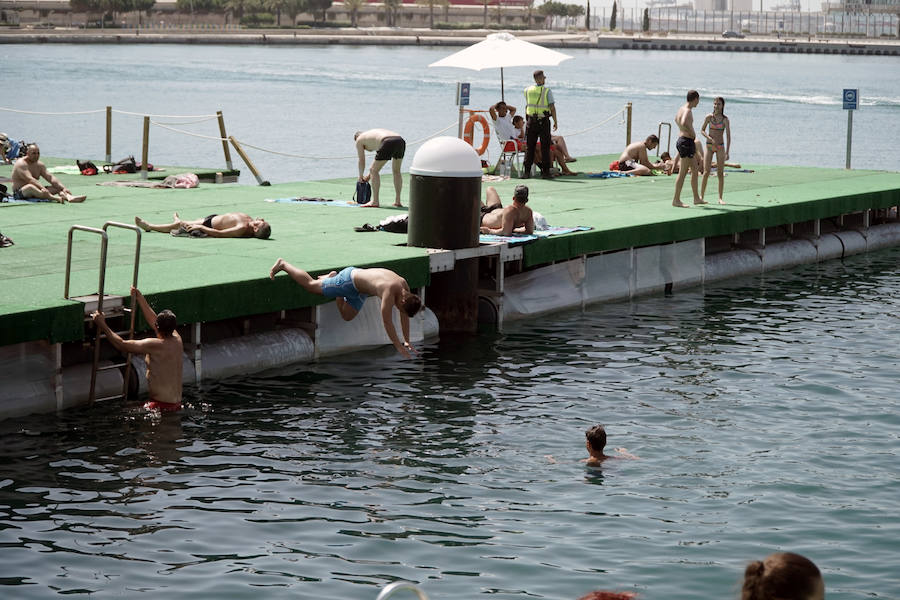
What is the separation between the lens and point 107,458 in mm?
11016

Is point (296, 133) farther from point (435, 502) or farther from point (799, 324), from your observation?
point (435, 502)

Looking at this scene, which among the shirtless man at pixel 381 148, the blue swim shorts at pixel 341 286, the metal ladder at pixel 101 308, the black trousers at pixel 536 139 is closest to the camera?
the metal ladder at pixel 101 308

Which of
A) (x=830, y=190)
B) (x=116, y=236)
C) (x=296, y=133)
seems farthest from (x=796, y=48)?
(x=116, y=236)

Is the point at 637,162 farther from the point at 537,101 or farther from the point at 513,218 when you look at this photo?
the point at 513,218

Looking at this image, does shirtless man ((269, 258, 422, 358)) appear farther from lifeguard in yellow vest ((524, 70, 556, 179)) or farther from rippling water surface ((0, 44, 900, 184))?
rippling water surface ((0, 44, 900, 184))

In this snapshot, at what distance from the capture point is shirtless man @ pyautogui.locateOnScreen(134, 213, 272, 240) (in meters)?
16.3

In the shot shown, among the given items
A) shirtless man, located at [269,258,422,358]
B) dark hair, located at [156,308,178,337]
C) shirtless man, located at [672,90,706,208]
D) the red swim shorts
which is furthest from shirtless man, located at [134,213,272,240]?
shirtless man, located at [672,90,706,208]

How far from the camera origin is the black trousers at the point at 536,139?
24.6 metres

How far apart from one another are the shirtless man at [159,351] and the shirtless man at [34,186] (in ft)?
27.4

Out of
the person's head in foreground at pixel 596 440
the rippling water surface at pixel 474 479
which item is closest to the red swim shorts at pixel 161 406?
the rippling water surface at pixel 474 479

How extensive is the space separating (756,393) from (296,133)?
51.0m

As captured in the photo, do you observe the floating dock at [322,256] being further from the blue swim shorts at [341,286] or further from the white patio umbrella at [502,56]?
the white patio umbrella at [502,56]

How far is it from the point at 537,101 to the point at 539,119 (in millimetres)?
431

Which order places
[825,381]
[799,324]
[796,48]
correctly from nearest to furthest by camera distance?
[825,381]
[799,324]
[796,48]
